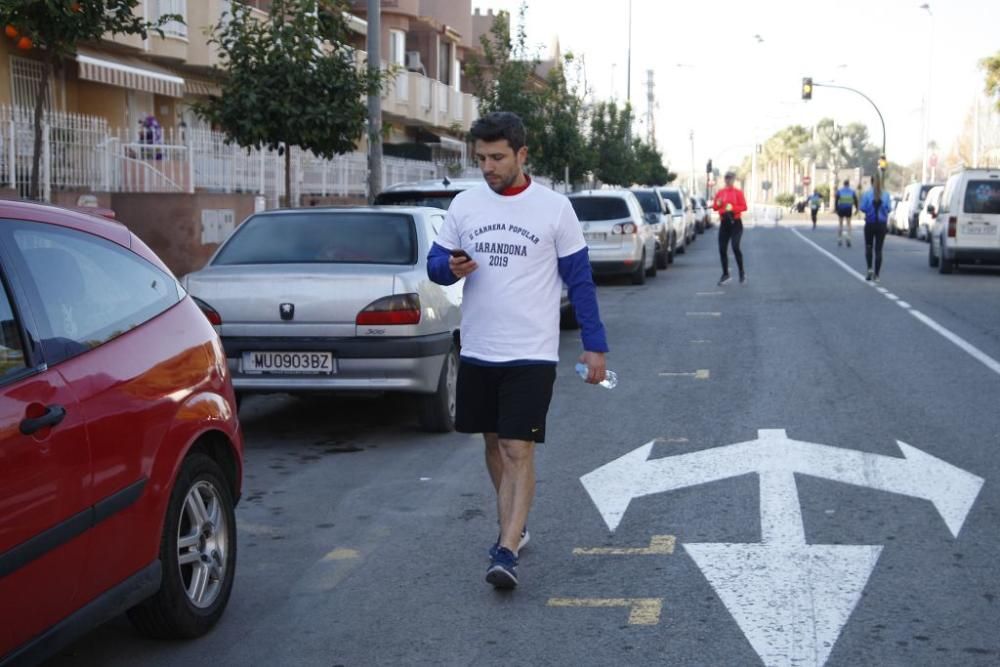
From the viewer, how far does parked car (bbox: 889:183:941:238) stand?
166 feet

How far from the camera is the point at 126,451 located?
4473 mm

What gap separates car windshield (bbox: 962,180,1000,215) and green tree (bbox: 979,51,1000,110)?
112 feet

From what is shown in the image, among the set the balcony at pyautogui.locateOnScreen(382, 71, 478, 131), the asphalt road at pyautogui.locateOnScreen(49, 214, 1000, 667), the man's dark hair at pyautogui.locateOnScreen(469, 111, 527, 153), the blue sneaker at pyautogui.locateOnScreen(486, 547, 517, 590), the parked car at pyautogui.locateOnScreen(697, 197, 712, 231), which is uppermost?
the balcony at pyautogui.locateOnScreen(382, 71, 478, 131)

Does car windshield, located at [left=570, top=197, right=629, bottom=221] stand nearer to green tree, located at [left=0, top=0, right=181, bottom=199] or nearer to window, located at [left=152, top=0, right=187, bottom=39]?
window, located at [left=152, top=0, right=187, bottom=39]

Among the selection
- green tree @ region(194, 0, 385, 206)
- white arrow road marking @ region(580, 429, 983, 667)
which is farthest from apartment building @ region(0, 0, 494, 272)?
white arrow road marking @ region(580, 429, 983, 667)

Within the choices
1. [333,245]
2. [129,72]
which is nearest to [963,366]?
[333,245]

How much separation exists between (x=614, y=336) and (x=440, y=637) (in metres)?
10.8

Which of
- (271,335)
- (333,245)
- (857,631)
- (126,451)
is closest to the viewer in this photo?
(126,451)

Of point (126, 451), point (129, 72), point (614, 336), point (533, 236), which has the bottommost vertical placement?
point (614, 336)

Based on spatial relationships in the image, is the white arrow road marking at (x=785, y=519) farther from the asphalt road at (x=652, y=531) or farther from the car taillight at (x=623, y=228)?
the car taillight at (x=623, y=228)

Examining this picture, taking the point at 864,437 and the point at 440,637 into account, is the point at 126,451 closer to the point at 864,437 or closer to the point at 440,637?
the point at 440,637

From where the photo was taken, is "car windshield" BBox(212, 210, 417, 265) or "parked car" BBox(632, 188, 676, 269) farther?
"parked car" BBox(632, 188, 676, 269)

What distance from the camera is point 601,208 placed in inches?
966

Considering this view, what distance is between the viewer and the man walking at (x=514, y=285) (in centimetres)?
573
